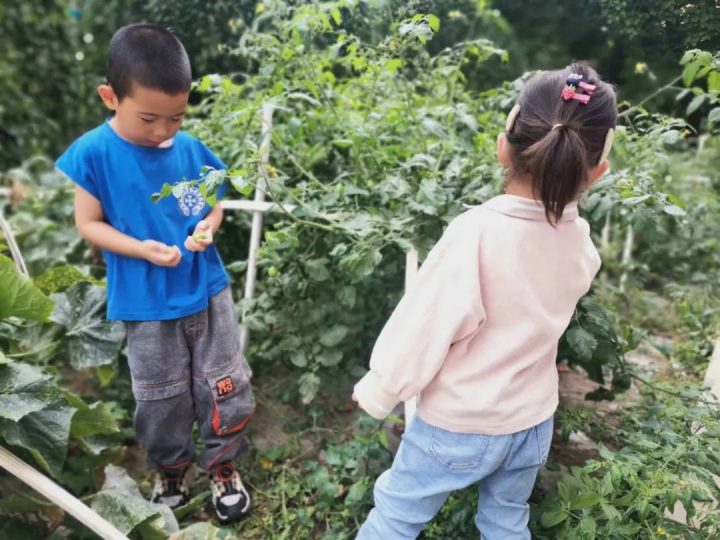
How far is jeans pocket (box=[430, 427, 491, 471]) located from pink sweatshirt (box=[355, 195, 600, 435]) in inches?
0.8

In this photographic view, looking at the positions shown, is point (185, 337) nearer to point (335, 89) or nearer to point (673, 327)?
point (335, 89)

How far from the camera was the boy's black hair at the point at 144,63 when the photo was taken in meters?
1.49

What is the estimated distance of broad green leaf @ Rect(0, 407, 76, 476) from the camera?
1687 mm

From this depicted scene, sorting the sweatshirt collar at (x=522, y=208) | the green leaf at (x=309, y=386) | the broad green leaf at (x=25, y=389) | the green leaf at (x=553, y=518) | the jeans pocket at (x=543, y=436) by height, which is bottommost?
the green leaf at (x=309, y=386)

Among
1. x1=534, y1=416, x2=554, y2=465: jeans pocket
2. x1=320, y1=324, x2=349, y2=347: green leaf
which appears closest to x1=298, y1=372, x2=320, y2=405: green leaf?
x1=320, y1=324, x2=349, y2=347: green leaf

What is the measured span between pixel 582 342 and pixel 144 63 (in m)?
1.31

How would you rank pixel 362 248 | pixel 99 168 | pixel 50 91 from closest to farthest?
pixel 99 168 → pixel 362 248 → pixel 50 91

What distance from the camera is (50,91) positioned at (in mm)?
4750

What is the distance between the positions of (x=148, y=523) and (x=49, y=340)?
821 mm

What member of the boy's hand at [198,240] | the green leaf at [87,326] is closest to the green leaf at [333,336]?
the boy's hand at [198,240]

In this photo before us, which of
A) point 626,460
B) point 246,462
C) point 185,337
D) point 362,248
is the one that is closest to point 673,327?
point 626,460

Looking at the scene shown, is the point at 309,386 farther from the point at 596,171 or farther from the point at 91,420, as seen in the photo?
the point at 596,171

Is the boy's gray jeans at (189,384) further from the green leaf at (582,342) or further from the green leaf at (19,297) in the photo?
the green leaf at (582,342)

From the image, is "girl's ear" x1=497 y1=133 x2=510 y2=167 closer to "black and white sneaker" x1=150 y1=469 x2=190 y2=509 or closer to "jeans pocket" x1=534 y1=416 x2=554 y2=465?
"jeans pocket" x1=534 y1=416 x2=554 y2=465
